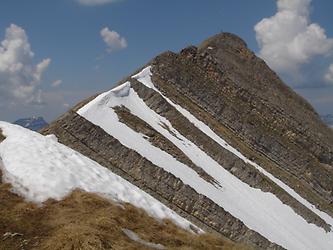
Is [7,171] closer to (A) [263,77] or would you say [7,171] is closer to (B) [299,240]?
(B) [299,240]

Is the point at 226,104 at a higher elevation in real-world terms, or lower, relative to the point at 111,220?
higher

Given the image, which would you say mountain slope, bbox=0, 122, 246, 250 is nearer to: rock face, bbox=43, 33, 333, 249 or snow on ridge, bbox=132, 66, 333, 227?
rock face, bbox=43, 33, 333, 249

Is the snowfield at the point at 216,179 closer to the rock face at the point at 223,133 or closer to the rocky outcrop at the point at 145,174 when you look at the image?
the rock face at the point at 223,133

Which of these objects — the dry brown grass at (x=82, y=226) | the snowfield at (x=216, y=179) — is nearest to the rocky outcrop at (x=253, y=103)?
the snowfield at (x=216, y=179)

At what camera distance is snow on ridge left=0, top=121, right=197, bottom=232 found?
18.5 meters

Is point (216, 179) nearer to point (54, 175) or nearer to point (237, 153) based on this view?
point (237, 153)

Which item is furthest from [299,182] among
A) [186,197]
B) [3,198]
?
[3,198]

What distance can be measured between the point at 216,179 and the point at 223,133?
39.3 feet

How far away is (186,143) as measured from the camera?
134 ft

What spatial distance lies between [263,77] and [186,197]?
133 feet

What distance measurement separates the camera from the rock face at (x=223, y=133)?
30.7 m

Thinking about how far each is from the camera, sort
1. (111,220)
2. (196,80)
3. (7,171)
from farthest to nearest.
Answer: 1. (196,80)
2. (7,171)
3. (111,220)

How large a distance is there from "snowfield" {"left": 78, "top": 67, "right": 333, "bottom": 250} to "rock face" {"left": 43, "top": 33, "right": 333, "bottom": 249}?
74 cm

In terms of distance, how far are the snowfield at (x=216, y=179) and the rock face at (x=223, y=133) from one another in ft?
2.42
